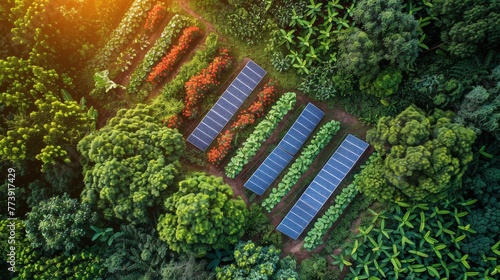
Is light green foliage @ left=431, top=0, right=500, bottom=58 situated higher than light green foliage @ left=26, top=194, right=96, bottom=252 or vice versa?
light green foliage @ left=431, top=0, right=500, bottom=58

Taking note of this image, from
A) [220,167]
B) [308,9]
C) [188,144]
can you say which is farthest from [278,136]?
[308,9]

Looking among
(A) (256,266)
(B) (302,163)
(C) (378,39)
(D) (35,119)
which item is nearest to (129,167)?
(D) (35,119)

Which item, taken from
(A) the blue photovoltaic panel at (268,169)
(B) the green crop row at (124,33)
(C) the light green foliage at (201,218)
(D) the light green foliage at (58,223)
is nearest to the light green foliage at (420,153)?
(A) the blue photovoltaic panel at (268,169)

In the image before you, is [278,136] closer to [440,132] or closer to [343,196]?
[343,196]

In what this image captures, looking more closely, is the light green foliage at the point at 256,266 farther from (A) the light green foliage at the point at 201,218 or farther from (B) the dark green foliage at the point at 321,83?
(B) the dark green foliage at the point at 321,83

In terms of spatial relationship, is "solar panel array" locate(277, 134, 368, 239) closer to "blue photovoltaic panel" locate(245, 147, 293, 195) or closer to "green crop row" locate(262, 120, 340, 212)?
"green crop row" locate(262, 120, 340, 212)

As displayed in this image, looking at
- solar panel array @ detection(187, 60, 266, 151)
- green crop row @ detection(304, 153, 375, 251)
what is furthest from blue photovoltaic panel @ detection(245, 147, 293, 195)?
green crop row @ detection(304, 153, 375, 251)
